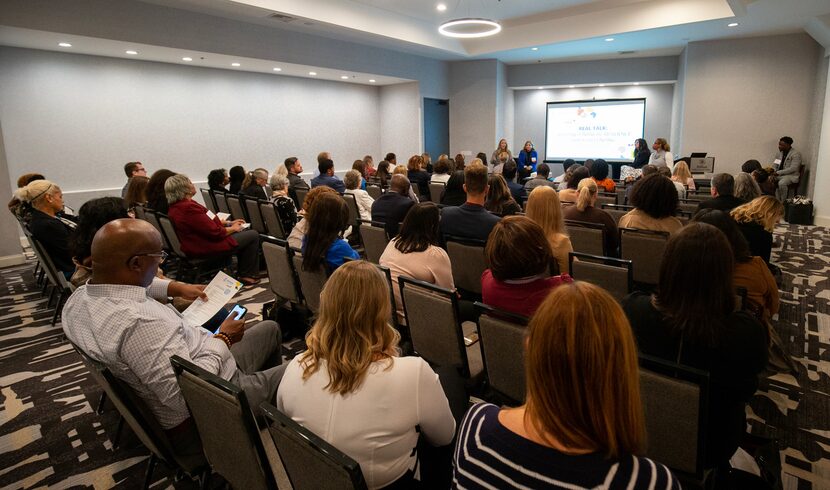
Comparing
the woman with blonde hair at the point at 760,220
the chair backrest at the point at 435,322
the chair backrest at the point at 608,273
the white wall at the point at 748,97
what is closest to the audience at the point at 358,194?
the chair backrest at the point at 608,273

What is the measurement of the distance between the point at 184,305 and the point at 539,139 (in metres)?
13.1

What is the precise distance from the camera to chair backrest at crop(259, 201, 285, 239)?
543cm

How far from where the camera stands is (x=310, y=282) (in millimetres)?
3121

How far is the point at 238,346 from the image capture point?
8.06ft

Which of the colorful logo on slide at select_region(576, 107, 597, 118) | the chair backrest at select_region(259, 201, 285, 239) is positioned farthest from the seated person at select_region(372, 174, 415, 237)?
the colorful logo on slide at select_region(576, 107, 597, 118)

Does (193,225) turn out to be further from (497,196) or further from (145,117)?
(145,117)

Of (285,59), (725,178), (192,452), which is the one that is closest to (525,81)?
(285,59)

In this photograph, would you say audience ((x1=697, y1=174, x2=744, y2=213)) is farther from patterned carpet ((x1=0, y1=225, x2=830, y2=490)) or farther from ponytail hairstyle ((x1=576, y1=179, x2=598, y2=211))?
ponytail hairstyle ((x1=576, y1=179, x2=598, y2=211))

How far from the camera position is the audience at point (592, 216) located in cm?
393

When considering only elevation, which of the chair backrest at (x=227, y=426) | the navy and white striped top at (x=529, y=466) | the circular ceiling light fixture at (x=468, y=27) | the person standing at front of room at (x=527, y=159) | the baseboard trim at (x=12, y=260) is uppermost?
the circular ceiling light fixture at (x=468, y=27)

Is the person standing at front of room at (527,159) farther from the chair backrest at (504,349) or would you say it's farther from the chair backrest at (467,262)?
the chair backrest at (504,349)

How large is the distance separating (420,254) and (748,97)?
10455mm

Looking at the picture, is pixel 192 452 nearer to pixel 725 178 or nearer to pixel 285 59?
pixel 725 178

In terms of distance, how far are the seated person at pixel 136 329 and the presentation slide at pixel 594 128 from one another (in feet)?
43.9
